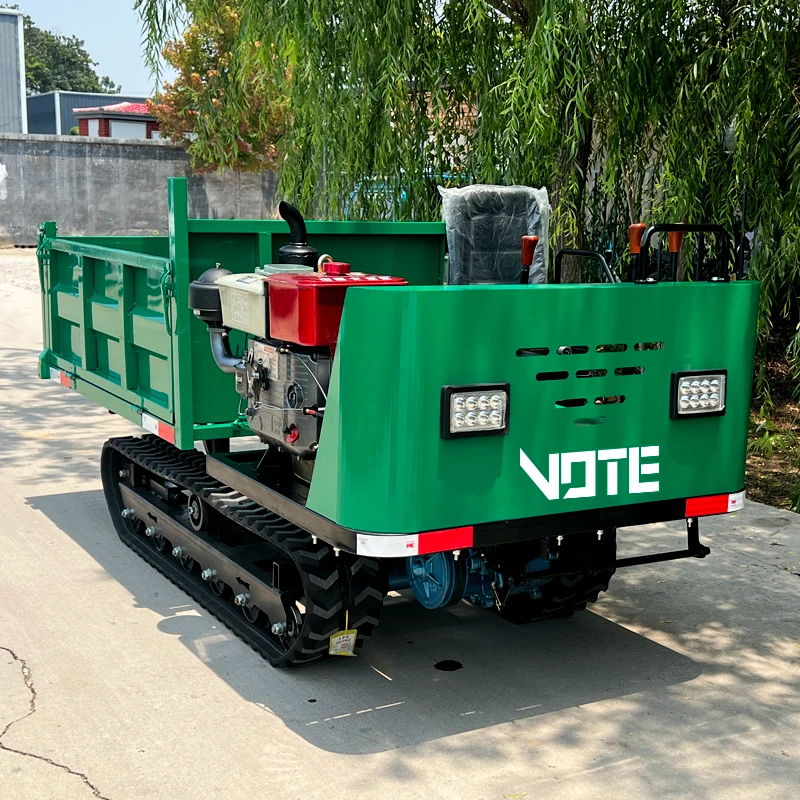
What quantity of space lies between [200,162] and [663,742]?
1080 inches

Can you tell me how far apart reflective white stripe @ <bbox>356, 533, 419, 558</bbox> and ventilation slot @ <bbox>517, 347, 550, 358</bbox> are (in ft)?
2.40

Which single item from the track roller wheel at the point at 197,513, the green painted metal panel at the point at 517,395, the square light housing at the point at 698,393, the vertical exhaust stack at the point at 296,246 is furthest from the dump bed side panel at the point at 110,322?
the square light housing at the point at 698,393

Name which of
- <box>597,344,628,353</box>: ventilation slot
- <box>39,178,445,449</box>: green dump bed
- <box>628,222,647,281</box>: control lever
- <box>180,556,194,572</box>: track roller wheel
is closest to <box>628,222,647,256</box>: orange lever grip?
<box>628,222,647,281</box>: control lever

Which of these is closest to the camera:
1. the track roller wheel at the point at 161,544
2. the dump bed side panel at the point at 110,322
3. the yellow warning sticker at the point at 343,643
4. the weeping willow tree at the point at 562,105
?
the yellow warning sticker at the point at 343,643

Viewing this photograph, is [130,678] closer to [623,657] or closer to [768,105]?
[623,657]

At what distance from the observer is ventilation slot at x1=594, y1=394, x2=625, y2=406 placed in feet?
14.0

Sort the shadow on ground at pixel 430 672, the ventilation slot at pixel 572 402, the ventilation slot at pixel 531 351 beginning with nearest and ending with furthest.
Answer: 1. the ventilation slot at pixel 531 351
2. the ventilation slot at pixel 572 402
3. the shadow on ground at pixel 430 672

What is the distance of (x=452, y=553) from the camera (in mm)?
4562

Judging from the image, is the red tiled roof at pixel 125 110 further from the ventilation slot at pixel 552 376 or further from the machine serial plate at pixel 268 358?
the ventilation slot at pixel 552 376

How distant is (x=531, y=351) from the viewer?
4.11 meters

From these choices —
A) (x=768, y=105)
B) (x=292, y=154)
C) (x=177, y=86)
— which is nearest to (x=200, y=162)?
(x=177, y=86)

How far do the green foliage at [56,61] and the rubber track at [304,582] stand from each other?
286 ft

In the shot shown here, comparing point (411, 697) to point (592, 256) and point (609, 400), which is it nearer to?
point (609, 400)

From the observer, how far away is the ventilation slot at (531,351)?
4.07 metres
